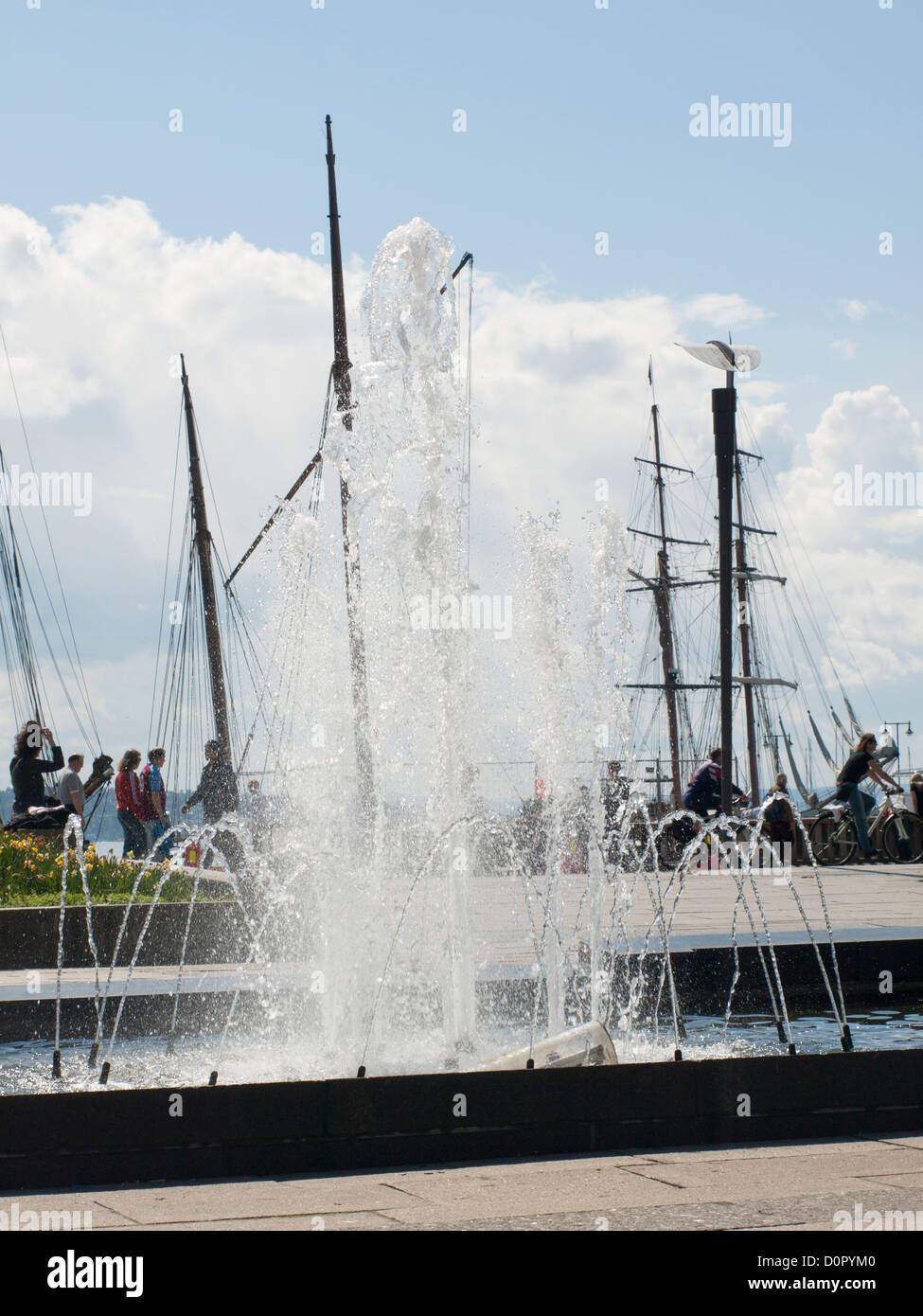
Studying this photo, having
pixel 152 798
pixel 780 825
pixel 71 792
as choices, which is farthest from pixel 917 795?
pixel 71 792

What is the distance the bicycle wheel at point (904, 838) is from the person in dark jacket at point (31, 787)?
10.6 m

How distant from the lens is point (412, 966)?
8.91 meters

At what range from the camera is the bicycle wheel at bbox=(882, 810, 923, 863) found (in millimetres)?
19797

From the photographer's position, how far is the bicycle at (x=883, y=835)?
65.0 feet

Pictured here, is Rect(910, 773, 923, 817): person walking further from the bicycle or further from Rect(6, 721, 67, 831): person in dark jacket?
Rect(6, 721, 67, 831): person in dark jacket

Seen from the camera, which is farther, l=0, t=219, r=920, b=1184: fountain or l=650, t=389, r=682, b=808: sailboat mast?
l=650, t=389, r=682, b=808: sailboat mast

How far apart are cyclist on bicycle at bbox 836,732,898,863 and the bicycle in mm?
174

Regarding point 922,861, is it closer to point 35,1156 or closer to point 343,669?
point 343,669

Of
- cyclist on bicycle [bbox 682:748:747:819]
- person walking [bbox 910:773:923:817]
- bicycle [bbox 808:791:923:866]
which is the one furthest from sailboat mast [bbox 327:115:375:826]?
person walking [bbox 910:773:923:817]

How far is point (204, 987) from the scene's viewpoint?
28.2ft

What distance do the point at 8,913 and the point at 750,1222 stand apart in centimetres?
799

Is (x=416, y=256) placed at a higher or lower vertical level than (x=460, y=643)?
higher
